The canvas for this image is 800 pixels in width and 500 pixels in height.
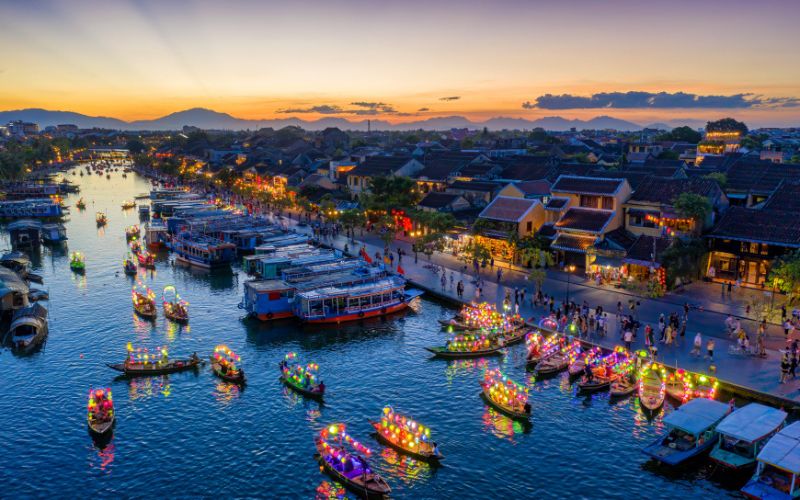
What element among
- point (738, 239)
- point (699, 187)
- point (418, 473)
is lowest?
point (418, 473)

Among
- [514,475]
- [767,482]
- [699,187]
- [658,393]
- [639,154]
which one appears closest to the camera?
[767,482]

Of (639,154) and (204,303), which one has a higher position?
(639,154)

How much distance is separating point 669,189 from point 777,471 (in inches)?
1433

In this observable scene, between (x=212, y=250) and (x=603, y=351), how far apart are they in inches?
1984

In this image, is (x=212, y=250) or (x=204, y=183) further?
(x=204, y=183)

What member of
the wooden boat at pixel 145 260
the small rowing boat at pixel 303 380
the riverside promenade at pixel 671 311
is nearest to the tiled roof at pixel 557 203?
the riverside promenade at pixel 671 311

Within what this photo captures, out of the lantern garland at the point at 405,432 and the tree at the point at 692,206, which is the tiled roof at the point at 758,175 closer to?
the tree at the point at 692,206

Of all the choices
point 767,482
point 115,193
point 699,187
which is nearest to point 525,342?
point 767,482

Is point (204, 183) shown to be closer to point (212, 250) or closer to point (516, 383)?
point (212, 250)

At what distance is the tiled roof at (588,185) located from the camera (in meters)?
58.1

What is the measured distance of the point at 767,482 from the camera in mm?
25500

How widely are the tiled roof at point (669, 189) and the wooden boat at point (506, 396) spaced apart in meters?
30.0

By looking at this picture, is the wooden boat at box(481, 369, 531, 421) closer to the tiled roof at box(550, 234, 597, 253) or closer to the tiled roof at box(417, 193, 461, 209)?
the tiled roof at box(550, 234, 597, 253)

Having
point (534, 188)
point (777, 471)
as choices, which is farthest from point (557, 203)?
point (777, 471)
